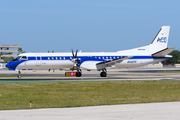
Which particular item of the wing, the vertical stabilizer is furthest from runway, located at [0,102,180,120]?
the vertical stabilizer

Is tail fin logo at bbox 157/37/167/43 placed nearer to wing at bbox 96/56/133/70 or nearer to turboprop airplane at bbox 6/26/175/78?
turboprop airplane at bbox 6/26/175/78

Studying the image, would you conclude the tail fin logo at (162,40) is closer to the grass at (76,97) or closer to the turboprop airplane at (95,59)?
the turboprop airplane at (95,59)

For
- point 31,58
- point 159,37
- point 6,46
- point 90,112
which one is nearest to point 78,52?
point 31,58

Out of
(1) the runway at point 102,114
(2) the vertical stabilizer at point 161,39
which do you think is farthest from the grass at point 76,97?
(2) the vertical stabilizer at point 161,39

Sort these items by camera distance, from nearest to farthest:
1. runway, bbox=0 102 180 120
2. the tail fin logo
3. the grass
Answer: runway, bbox=0 102 180 120 → the grass → the tail fin logo

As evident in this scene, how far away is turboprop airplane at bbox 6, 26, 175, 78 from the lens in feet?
137

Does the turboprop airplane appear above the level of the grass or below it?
above

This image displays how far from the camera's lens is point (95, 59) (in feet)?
146

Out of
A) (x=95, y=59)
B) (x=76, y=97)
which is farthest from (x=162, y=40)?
(x=76, y=97)

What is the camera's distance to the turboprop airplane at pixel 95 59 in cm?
4185

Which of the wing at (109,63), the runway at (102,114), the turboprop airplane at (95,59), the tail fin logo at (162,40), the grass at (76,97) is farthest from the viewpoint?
the tail fin logo at (162,40)

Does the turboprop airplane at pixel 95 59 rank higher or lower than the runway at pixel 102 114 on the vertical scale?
higher

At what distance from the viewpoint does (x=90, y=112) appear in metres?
13.8

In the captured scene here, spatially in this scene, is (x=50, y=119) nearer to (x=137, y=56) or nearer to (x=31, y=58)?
(x=31, y=58)
